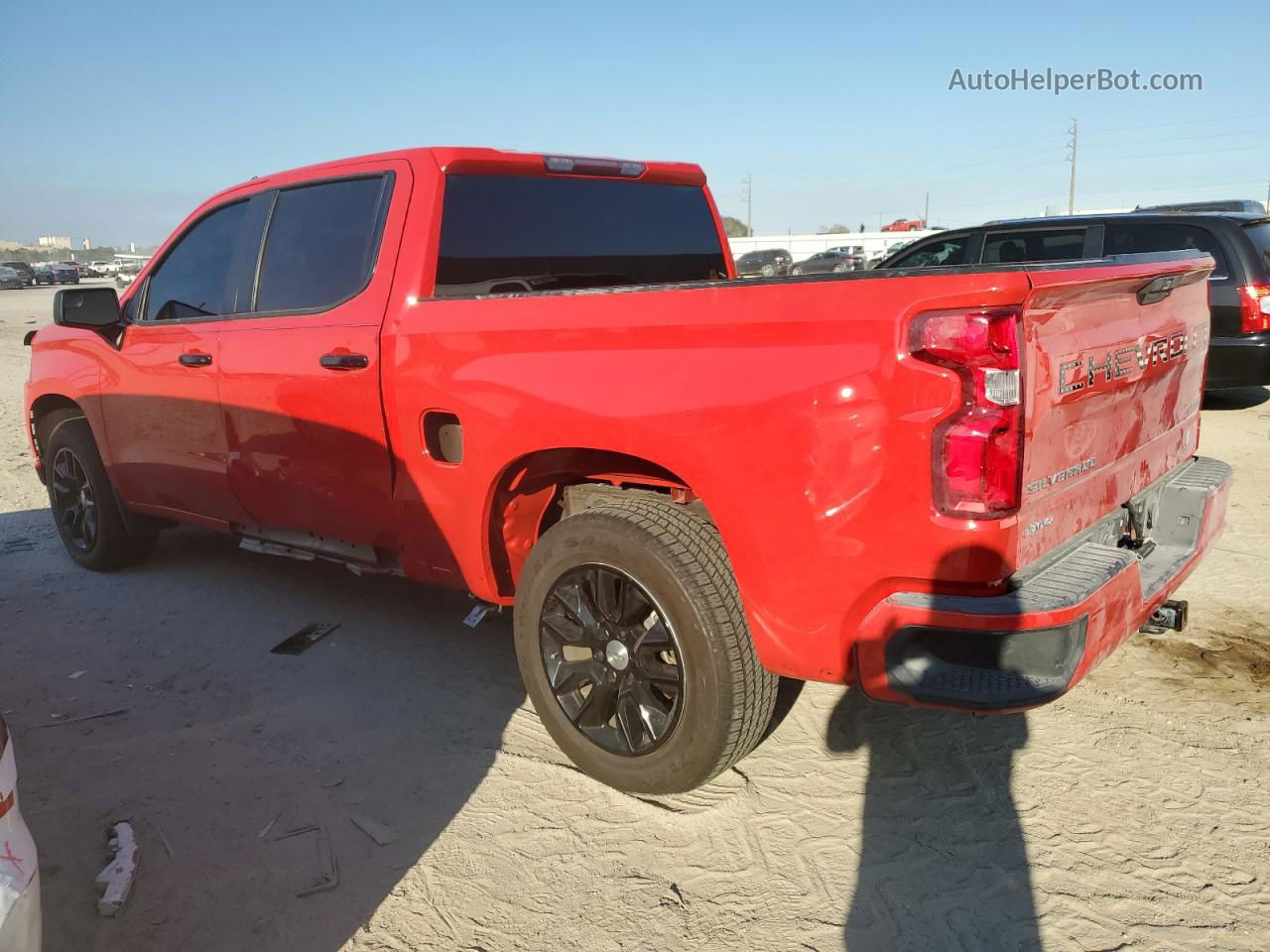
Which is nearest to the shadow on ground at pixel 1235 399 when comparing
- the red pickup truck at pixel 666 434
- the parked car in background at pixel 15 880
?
the red pickup truck at pixel 666 434

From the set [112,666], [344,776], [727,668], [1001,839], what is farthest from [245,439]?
[1001,839]

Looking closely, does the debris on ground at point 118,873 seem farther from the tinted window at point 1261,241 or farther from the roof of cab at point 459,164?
the tinted window at point 1261,241

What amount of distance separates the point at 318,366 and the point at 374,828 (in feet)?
5.62

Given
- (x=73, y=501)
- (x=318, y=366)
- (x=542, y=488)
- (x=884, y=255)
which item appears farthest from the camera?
(x=884, y=255)

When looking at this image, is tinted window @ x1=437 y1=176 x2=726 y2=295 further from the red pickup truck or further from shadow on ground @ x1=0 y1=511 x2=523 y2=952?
shadow on ground @ x1=0 y1=511 x2=523 y2=952

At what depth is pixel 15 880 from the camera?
1.75 m

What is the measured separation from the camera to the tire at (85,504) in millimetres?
5258

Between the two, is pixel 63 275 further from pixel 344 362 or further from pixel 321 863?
pixel 321 863

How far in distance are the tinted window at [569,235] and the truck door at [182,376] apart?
1.16 m

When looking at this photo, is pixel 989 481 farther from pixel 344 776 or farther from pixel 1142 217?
pixel 1142 217

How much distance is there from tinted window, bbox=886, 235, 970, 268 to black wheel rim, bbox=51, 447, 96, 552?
6768mm

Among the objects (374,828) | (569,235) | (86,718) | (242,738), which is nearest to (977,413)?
(374,828)

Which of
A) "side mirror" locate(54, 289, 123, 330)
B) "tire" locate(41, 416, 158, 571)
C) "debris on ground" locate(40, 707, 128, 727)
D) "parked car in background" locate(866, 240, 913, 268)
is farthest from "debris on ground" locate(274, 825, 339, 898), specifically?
"parked car in background" locate(866, 240, 913, 268)

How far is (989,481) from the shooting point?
2266 millimetres
